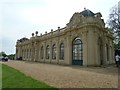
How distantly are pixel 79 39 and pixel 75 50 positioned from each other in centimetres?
197

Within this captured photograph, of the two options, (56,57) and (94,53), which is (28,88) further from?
(56,57)

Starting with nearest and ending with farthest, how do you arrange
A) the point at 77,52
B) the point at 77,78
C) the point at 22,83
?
the point at 22,83 → the point at 77,78 → the point at 77,52

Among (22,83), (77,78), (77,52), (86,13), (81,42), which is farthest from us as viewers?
(86,13)

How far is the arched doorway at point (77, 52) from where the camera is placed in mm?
26672

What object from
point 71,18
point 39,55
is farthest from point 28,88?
point 39,55

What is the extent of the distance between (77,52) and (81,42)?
1846 millimetres

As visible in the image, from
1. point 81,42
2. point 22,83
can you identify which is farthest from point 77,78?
point 81,42

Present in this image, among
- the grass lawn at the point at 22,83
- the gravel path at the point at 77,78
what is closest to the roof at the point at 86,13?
the gravel path at the point at 77,78

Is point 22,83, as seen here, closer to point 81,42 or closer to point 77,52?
point 81,42

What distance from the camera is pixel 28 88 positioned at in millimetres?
8508

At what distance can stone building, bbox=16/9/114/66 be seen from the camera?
24.9 m

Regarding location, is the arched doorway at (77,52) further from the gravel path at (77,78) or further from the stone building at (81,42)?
the gravel path at (77,78)

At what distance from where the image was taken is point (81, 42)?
26.5 meters

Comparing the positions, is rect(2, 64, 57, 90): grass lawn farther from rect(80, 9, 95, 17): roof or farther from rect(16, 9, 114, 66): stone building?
rect(80, 9, 95, 17): roof
